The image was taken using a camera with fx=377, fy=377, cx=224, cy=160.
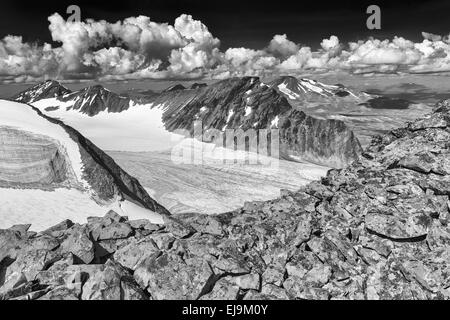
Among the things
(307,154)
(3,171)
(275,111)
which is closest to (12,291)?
(3,171)

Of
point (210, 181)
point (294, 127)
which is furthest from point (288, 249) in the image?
point (294, 127)

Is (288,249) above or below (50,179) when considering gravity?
above

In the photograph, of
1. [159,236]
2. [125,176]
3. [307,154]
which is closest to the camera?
[159,236]

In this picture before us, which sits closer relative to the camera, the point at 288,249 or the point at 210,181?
the point at 288,249

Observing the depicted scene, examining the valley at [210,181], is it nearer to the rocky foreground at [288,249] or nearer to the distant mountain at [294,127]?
the distant mountain at [294,127]

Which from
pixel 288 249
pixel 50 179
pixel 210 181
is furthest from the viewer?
pixel 210 181

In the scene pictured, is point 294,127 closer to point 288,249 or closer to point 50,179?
point 50,179

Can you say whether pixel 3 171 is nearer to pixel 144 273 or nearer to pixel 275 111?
pixel 144 273
